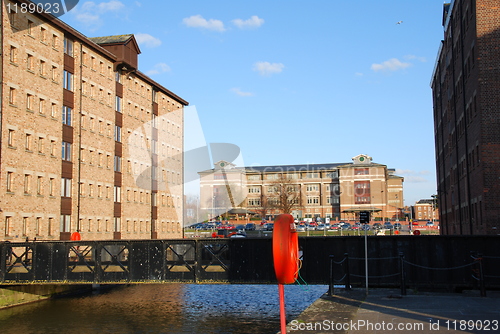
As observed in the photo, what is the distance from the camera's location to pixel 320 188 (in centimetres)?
15025

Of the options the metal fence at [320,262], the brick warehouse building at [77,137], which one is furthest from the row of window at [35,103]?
the metal fence at [320,262]

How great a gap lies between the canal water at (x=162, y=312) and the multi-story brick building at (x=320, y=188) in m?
95.3

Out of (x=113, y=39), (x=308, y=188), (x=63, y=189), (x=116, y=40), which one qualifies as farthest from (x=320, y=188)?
(x=63, y=189)

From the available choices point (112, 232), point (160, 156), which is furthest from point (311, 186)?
point (112, 232)

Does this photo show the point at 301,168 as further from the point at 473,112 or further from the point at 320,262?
the point at 320,262

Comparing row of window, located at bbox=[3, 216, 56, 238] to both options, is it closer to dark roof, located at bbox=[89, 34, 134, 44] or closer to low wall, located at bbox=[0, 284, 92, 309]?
low wall, located at bbox=[0, 284, 92, 309]

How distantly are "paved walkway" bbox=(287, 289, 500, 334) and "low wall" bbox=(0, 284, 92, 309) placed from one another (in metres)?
18.5

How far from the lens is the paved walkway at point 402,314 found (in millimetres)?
12906

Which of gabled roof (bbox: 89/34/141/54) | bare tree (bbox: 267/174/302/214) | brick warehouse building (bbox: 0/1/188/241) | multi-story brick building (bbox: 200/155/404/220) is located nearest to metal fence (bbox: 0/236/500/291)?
brick warehouse building (bbox: 0/1/188/241)

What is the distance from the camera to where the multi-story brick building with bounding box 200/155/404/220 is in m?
138

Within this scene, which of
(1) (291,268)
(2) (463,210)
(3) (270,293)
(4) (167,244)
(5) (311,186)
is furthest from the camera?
(5) (311,186)

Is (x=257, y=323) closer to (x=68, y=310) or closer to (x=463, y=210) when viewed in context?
(x=68, y=310)

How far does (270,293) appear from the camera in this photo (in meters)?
35.3

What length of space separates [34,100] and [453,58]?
3542cm
